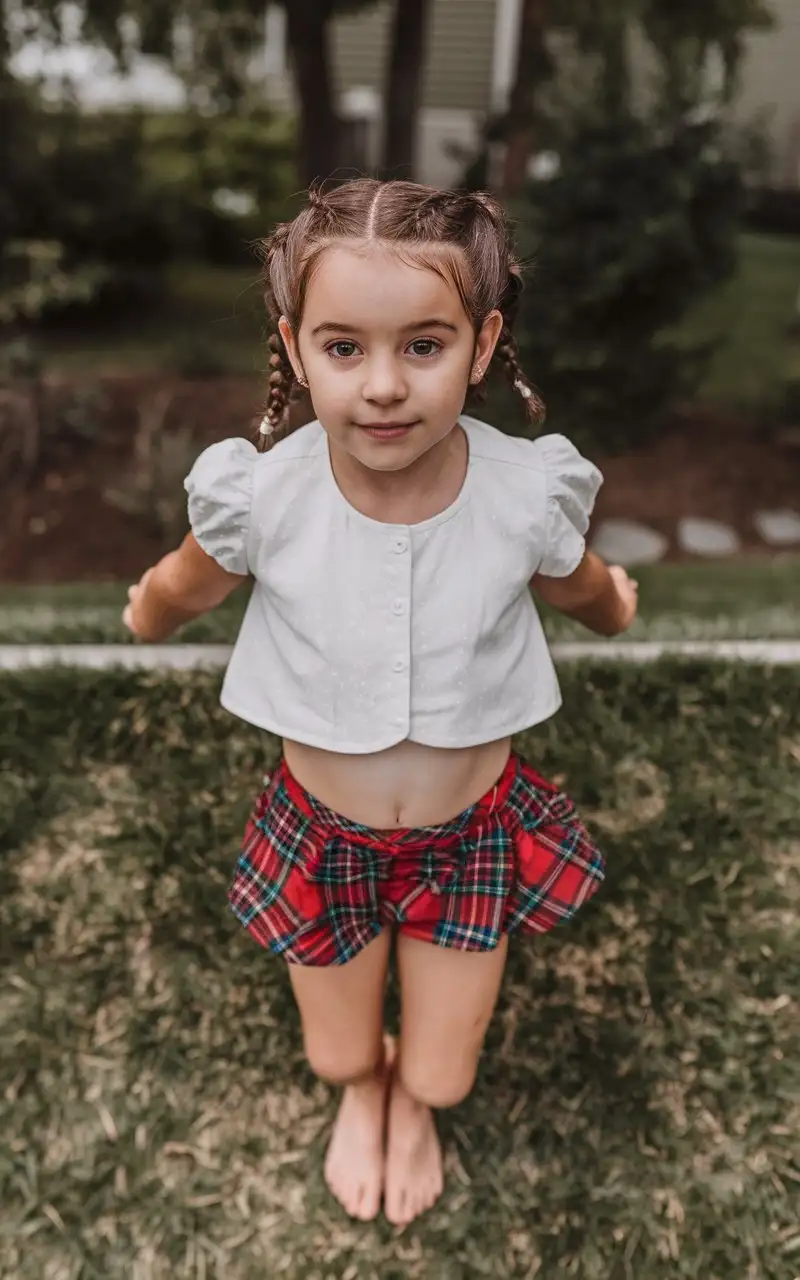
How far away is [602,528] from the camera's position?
5.20m

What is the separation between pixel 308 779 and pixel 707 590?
8.58ft

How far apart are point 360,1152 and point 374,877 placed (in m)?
0.67

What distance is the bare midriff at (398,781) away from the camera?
5.16 ft

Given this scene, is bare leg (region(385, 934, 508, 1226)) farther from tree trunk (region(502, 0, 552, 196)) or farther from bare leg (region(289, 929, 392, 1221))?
tree trunk (region(502, 0, 552, 196))

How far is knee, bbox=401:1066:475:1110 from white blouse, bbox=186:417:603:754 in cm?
63

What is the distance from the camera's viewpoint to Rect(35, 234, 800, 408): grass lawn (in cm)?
661

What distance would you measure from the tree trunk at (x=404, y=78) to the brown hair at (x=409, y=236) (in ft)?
15.6

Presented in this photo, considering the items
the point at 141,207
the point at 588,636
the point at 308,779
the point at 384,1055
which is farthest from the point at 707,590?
the point at 141,207

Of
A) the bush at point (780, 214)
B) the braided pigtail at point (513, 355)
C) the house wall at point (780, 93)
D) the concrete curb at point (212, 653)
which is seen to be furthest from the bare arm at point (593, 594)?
the house wall at point (780, 93)

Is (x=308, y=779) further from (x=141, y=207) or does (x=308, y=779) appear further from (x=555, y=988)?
(x=141, y=207)

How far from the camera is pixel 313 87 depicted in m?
5.70

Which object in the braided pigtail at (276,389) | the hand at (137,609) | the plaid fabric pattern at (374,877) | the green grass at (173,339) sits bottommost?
the green grass at (173,339)

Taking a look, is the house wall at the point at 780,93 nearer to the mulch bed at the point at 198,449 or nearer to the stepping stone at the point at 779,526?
the mulch bed at the point at 198,449

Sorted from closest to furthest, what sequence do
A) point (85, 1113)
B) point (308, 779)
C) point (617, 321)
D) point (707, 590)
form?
point (308, 779) → point (85, 1113) → point (707, 590) → point (617, 321)
